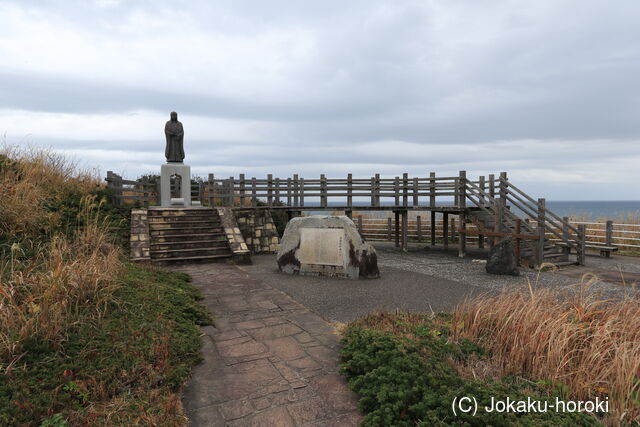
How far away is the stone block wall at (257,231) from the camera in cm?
1360

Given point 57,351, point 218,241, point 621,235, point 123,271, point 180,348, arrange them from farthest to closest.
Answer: point 621,235 → point 218,241 → point 123,271 → point 180,348 → point 57,351

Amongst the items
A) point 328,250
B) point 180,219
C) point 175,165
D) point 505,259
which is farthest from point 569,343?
point 175,165

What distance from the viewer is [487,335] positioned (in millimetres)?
4324

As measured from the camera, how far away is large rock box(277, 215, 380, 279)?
28.5 feet

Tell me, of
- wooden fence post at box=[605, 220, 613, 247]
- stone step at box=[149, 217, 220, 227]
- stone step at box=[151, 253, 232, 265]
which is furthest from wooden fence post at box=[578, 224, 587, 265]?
stone step at box=[149, 217, 220, 227]

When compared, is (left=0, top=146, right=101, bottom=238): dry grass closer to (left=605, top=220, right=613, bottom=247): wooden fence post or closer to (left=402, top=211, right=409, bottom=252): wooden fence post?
(left=402, top=211, right=409, bottom=252): wooden fence post

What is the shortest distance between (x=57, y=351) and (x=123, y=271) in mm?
2734

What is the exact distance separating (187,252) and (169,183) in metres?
5.08

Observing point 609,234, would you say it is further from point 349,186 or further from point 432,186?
point 349,186

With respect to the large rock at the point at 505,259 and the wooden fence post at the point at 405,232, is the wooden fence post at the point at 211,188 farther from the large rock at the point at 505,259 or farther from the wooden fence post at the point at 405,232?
the large rock at the point at 505,259

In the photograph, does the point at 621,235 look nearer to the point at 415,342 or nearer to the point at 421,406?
the point at 415,342

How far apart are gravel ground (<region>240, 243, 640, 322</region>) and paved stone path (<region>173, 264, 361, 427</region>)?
0.83 metres

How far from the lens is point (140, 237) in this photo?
34.3 ft

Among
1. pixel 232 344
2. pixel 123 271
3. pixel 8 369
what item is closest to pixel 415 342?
pixel 232 344
